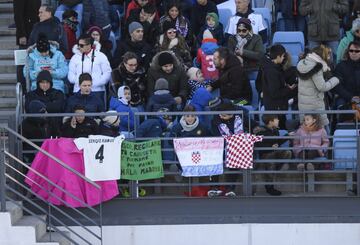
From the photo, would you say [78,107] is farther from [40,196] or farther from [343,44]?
[343,44]

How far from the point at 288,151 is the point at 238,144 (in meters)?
0.73

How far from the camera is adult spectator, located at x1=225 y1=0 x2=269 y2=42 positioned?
1988cm

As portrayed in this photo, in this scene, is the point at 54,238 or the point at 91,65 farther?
the point at 91,65

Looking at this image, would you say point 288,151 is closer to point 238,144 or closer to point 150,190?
point 238,144

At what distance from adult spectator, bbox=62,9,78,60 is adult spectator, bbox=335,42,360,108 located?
414 centimetres

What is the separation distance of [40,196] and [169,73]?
2970 millimetres

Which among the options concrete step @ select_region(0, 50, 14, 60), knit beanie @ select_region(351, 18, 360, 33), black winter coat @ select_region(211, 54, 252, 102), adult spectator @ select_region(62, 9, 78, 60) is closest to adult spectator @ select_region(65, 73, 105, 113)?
adult spectator @ select_region(62, 9, 78, 60)

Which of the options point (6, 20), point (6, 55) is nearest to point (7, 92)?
point (6, 55)

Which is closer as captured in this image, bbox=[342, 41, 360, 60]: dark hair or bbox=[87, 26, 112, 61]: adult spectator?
bbox=[342, 41, 360, 60]: dark hair

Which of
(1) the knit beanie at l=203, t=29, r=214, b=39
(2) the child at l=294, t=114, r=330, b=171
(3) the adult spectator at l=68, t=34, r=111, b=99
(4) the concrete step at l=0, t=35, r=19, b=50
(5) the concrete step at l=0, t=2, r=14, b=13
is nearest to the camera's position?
(2) the child at l=294, t=114, r=330, b=171

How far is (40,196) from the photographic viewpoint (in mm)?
16797

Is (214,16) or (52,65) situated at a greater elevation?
(214,16)

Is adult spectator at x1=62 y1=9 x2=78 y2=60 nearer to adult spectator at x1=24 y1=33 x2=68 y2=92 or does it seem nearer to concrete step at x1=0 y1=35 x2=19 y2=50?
adult spectator at x1=24 y1=33 x2=68 y2=92

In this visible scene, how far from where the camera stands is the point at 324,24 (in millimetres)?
20016
